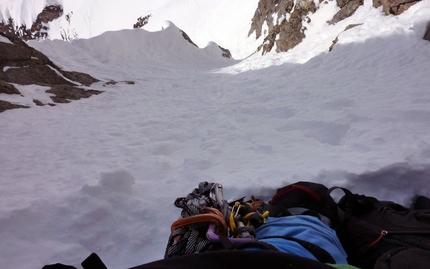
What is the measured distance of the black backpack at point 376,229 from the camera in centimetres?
128

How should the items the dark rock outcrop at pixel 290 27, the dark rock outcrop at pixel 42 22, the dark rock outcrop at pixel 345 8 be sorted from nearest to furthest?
the dark rock outcrop at pixel 345 8 → the dark rock outcrop at pixel 290 27 → the dark rock outcrop at pixel 42 22

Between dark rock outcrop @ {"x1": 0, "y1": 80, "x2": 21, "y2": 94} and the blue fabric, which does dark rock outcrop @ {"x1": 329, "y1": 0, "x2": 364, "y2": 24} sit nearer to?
the blue fabric

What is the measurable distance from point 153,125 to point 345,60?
3.96m

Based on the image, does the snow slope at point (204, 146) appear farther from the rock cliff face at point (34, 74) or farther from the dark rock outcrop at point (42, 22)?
the dark rock outcrop at point (42, 22)

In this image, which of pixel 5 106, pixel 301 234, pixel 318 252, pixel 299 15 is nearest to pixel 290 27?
pixel 299 15

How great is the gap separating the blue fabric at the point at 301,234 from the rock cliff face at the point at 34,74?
16.3ft

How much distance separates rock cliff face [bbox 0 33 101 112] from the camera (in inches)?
215

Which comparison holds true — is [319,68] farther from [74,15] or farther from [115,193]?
[74,15]

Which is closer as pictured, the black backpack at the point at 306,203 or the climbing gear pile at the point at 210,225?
the climbing gear pile at the point at 210,225

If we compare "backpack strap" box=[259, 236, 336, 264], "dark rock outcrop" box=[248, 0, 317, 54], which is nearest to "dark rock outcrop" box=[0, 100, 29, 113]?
"backpack strap" box=[259, 236, 336, 264]

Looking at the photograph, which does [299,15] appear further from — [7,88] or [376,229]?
[376,229]

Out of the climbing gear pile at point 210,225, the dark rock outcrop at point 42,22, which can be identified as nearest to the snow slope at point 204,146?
the climbing gear pile at point 210,225

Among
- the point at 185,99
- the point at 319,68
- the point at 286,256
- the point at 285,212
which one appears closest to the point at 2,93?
the point at 185,99

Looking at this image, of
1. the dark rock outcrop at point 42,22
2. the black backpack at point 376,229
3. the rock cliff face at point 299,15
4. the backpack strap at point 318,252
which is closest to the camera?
the backpack strap at point 318,252
